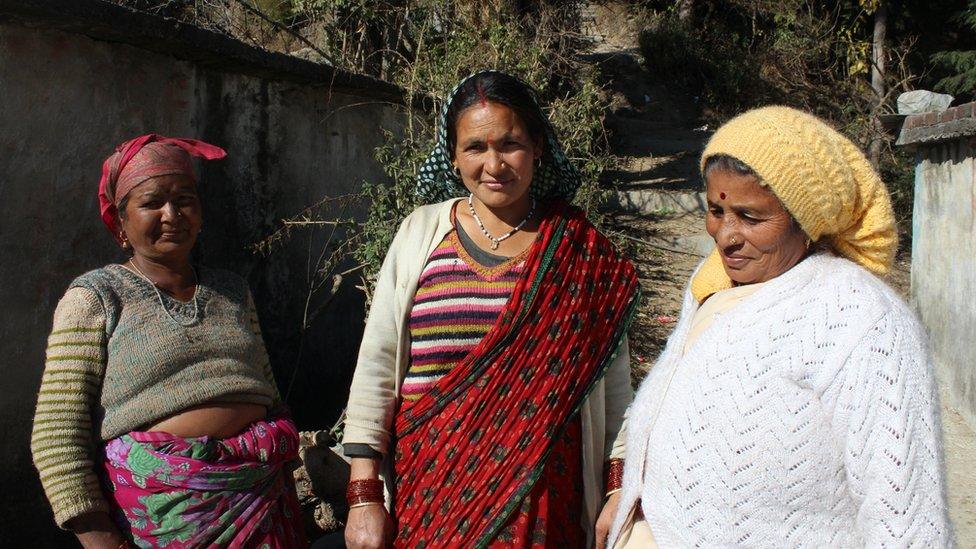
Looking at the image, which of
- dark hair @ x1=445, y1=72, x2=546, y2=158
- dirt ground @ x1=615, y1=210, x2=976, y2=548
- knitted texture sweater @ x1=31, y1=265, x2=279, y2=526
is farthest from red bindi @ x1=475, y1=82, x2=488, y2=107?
dirt ground @ x1=615, y1=210, x2=976, y2=548

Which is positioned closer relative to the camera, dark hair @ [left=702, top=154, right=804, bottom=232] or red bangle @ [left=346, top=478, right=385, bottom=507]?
dark hair @ [left=702, top=154, right=804, bottom=232]

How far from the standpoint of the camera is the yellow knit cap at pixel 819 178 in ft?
5.11

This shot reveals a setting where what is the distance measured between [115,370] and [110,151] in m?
1.48

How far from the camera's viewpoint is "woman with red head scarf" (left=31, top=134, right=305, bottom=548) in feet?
6.92

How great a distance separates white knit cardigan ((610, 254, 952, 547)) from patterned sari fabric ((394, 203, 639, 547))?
0.49 m

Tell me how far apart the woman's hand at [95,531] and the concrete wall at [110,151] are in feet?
3.34

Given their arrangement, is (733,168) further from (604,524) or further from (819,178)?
(604,524)

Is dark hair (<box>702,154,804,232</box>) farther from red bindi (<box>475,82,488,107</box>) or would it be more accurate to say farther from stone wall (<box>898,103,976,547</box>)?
stone wall (<box>898,103,976,547</box>)

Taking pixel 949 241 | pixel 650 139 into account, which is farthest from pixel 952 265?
pixel 650 139

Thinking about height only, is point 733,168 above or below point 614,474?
above

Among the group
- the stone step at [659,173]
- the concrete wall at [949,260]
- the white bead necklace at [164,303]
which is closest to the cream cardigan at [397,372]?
the white bead necklace at [164,303]

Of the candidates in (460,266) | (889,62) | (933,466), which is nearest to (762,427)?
(933,466)

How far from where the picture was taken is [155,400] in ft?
7.24

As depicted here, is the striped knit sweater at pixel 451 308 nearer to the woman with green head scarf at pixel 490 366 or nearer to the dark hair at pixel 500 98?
the woman with green head scarf at pixel 490 366
